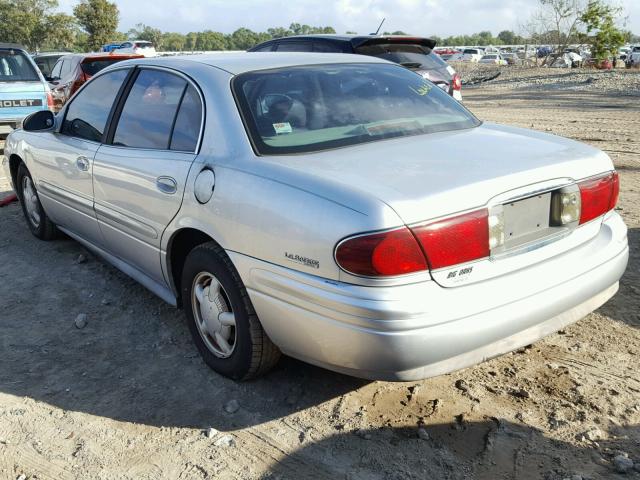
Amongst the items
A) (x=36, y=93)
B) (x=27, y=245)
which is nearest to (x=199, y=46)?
(x=36, y=93)

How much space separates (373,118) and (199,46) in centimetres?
8712

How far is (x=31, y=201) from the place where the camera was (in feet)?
18.9

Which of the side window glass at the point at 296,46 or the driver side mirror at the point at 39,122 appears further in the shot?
the side window glass at the point at 296,46

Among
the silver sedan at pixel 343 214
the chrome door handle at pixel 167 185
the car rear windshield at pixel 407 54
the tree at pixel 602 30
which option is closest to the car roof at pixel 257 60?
the silver sedan at pixel 343 214

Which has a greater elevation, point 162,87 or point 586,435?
point 162,87

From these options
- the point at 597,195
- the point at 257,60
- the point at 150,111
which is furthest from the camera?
the point at 150,111

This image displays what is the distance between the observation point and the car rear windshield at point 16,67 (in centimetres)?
1093

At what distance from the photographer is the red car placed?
13.2m

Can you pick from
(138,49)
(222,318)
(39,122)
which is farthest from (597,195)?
(138,49)

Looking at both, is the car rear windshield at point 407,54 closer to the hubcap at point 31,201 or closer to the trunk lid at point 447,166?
the hubcap at point 31,201

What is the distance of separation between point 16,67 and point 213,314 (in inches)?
378

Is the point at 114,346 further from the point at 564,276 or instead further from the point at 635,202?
the point at 635,202

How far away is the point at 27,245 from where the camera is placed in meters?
5.74

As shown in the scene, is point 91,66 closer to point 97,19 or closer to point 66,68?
point 66,68
